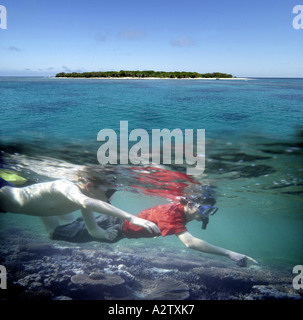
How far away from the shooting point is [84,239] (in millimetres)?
7719

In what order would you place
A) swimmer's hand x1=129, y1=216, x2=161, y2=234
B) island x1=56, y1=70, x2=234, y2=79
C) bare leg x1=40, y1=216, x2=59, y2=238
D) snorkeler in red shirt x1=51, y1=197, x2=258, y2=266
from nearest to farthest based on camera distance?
1. swimmer's hand x1=129, y1=216, x2=161, y2=234
2. snorkeler in red shirt x1=51, y1=197, x2=258, y2=266
3. bare leg x1=40, y1=216, x2=59, y2=238
4. island x1=56, y1=70, x2=234, y2=79

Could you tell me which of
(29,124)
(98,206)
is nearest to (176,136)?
(98,206)

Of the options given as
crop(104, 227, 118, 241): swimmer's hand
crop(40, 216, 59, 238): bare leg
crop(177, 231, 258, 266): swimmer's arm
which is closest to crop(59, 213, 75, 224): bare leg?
crop(40, 216, 59, 238): bare leg

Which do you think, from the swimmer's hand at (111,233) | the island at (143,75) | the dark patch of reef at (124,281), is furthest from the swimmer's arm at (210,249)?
the island at (143,75)

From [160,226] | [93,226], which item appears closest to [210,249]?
[160,226]

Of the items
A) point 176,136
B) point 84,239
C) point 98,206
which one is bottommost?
point 84,239

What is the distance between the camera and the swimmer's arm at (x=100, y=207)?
633 cm

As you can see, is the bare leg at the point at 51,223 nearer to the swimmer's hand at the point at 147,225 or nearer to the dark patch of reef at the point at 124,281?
the dark patch of reef at the point at 124,281

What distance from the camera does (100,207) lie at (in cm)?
707

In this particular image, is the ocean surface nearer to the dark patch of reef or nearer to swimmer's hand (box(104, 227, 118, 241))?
swimmer's hand (box(104, 227, 118, 241))

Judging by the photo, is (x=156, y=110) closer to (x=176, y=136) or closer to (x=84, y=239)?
(x=176, y=136)

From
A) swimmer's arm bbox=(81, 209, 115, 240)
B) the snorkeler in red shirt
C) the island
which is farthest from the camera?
the island

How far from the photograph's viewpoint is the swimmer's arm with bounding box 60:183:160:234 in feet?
20.8
